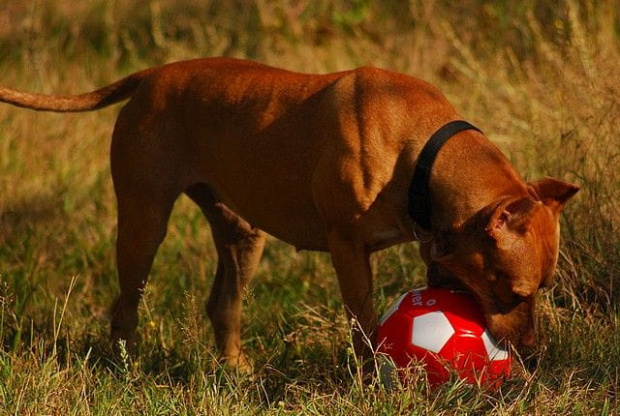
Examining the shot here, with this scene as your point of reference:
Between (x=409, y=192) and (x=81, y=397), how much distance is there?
62.3 inches

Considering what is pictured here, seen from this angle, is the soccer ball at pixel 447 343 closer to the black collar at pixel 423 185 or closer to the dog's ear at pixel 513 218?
the black collar at pixel 423 185

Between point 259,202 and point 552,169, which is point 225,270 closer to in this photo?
point 259,202

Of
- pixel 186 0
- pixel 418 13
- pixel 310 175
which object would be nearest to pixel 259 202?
pixel 310 175

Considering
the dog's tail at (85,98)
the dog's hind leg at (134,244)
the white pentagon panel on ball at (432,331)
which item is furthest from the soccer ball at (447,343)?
Result: the dog's tail at (85,98)

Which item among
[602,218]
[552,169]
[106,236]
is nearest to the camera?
[602,218]

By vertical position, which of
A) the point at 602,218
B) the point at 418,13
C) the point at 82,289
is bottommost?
the point at 82,289

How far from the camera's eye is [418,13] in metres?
10.1

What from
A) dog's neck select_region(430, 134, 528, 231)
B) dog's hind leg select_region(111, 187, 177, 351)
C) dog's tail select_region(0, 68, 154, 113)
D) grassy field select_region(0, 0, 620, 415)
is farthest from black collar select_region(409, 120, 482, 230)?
dog's tail select_region(0, 68, 154, 113)

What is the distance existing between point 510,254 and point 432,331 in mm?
473

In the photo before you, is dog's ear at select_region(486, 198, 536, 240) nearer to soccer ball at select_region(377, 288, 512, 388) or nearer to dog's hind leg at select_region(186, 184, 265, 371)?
soccer ball at select_region(377, 288, 512, 388)

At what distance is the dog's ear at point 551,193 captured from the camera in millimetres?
4582

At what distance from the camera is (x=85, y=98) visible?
5895 millimetres

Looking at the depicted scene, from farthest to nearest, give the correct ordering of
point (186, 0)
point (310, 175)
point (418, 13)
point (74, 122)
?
point (186, 0), point (418, 13), point (74, 122), point (310, 175)

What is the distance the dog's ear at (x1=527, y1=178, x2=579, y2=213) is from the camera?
15.0 feet
